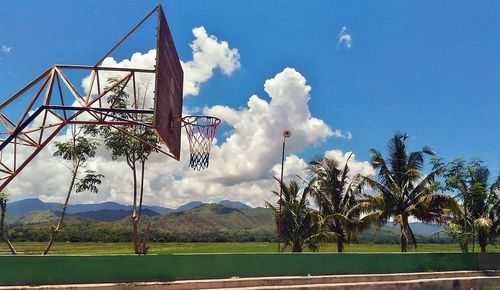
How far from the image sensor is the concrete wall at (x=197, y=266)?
14.3 meters

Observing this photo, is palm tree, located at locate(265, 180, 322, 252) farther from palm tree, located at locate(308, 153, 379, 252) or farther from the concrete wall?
the concrete wall

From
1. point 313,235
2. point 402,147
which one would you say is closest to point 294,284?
point 313,235

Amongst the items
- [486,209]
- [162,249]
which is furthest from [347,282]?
[162,249]

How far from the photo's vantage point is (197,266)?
16328 mm

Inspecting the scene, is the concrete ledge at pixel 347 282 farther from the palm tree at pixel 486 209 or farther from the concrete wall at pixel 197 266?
the palm tree at pixel 486 209

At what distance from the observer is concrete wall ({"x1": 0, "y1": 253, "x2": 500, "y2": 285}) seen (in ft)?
46.8

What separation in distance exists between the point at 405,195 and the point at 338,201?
425cm

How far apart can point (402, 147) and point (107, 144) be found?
64.4 feet

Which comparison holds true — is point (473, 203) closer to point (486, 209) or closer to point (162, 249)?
point (486, 209)

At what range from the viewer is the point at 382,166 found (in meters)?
29.1

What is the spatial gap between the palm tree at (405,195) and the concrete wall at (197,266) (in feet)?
18.0

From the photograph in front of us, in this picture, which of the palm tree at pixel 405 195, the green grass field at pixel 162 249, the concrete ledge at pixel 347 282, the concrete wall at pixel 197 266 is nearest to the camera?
the concrete wall at pixel 197 266

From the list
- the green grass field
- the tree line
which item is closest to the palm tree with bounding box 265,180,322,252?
the tree line

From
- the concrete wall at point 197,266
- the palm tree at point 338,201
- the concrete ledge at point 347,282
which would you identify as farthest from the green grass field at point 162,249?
the concrete wall at point 197,266
